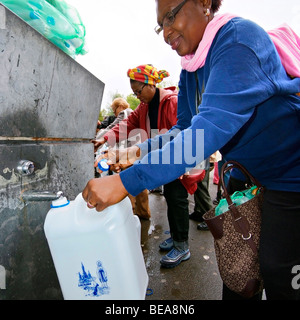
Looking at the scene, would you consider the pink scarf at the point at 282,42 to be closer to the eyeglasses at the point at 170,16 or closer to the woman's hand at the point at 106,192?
the eyeglasses at the point at 170,16

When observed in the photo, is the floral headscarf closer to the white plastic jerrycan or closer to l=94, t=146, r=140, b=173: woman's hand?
l=94, t=146, r=140, b=173: woman's hand

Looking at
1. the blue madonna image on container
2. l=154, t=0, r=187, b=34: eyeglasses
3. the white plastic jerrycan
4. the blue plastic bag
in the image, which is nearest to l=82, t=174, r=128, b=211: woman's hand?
the white plastic jerrycan

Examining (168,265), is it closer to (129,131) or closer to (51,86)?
(129,131)

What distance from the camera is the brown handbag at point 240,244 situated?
1.08 metres

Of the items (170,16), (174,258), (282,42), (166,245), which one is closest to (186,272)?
(174,258)

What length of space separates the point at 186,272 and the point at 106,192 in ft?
5.70

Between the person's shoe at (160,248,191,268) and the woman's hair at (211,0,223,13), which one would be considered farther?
the person's shoe at (160,248,191,268)

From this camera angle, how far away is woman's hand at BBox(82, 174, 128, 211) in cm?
87

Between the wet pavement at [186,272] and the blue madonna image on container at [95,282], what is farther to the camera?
the wet pavement at [186,272]

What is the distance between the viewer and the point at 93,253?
1.04m

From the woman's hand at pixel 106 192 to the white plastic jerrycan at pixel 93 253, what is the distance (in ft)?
0.66

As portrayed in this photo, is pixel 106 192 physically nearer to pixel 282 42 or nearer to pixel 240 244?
pixel 240 244

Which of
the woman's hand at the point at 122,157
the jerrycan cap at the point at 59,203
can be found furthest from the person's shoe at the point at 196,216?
the jerrycan cap at the point at 59,203

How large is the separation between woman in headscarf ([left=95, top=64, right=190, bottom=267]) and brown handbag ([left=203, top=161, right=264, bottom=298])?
3.96 feet
